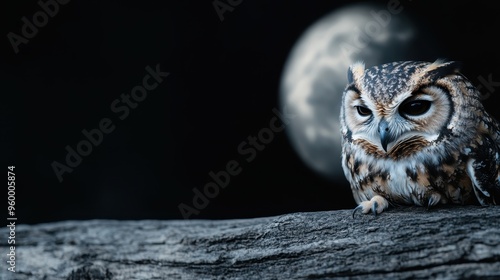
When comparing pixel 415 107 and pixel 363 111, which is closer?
pixel 415 107

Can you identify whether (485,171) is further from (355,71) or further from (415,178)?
(355,71)

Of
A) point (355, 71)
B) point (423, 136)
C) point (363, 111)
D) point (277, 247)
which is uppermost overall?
point (355, 71)

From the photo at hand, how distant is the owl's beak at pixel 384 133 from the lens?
155 centimetres

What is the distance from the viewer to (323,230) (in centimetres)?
164

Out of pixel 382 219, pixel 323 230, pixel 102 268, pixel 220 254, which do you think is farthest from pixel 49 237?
pixel 382 219

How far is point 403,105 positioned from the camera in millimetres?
1566

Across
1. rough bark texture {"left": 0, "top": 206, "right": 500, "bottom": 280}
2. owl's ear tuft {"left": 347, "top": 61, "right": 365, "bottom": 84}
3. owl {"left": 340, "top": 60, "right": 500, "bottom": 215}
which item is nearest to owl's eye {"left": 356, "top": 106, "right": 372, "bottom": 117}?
owl {"left": 340, "top": 60, "right": 500, "bottom": 215}

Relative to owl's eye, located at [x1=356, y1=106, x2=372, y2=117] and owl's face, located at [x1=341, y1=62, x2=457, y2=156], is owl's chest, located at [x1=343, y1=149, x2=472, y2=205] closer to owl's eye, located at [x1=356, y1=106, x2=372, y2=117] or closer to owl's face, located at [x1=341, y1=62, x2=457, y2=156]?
owl's face, located at [x1=341, y1=62, x2=457, y2=156]

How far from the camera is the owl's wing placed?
1.63 metres

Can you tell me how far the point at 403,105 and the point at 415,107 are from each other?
0.05 meters

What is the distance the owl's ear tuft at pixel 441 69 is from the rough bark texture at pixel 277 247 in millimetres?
437

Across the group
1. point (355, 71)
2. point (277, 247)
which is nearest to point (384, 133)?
point (355, 71)

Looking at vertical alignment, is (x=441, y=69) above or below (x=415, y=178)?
above

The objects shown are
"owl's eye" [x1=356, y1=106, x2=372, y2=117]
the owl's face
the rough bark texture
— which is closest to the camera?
the rough bark texture
